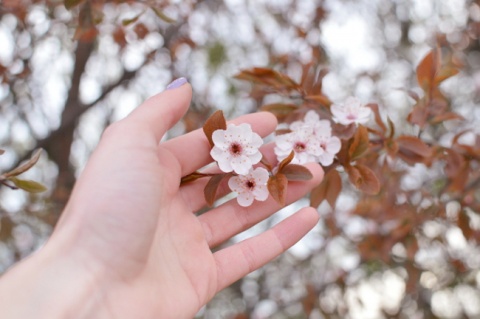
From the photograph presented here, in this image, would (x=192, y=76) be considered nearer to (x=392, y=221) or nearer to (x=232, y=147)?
(x=392, y=221)

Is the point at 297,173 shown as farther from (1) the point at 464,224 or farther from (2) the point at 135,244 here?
(1) the point at 464,224

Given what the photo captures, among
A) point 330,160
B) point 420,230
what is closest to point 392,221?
point 420,230

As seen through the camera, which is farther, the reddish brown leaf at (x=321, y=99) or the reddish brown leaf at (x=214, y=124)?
the reddish brown leaf at (x=321, y=99)

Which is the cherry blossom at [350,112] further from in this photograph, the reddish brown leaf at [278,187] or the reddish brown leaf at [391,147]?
the reddish brown leaf at [278,187]

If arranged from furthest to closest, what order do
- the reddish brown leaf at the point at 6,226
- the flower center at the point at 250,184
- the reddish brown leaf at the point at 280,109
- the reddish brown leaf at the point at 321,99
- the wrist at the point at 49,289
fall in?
the reddish brown leaf at the point at 6,226 → the reddish brown leaf at the point at 280,109 → the reddish brown leaf at the point at 321,99 → the flower center at the point at 250,184 → the wrist at the point at 49,289

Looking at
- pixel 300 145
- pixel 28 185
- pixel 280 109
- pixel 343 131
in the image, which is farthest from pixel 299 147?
pixel 28 185

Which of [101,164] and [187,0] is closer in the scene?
[101,164]

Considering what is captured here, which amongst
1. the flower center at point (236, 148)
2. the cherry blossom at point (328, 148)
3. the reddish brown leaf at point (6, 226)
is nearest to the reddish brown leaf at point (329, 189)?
the cherry blossom at point (328, 148)

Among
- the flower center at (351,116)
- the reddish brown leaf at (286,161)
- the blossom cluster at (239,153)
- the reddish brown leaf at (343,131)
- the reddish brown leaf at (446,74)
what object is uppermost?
the blossom cluster at (239,153)
